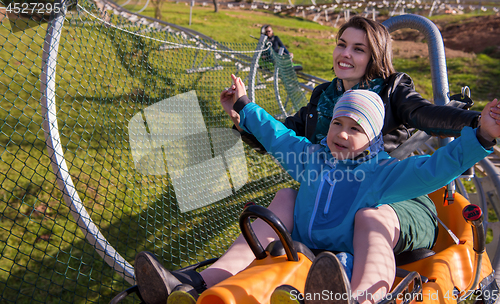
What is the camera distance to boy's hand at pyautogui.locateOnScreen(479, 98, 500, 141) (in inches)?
39.8

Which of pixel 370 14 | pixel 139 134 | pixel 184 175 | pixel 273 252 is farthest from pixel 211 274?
pixel 370 14

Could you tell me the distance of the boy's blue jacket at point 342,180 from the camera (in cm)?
114

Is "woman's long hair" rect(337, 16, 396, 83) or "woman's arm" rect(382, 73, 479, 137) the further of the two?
"woman's long hair" rect(337, 16, 396, 83)

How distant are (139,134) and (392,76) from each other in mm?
2314

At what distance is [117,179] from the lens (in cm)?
295

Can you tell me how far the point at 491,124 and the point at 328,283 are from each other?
654 millimetres

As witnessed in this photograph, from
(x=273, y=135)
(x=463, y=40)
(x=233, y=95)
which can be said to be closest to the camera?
(x=273, y=135)

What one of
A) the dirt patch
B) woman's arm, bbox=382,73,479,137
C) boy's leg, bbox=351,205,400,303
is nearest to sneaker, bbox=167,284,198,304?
boy's leg, bbox=351,205,400,303

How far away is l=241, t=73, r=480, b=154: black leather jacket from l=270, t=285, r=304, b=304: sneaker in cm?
95

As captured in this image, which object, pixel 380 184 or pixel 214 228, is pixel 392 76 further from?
pixel 214 228

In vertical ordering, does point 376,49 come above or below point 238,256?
above

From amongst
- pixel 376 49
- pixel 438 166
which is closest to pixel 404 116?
pixel 376 49

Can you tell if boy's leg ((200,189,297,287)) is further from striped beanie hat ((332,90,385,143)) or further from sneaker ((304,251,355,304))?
striped beanie hat ((332,90,385,143))

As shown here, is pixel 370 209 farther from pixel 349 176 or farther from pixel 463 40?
pixel 463 40
